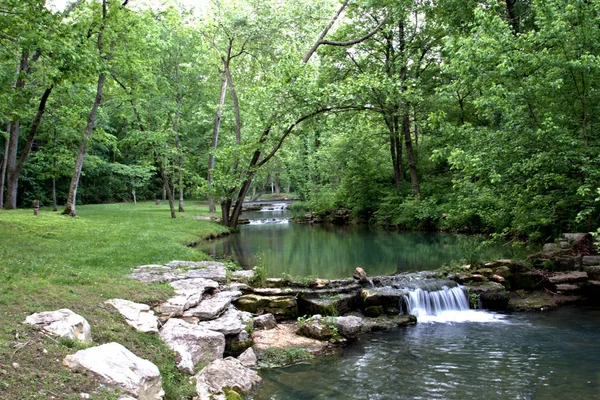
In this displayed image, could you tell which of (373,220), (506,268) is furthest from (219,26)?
(506,268)

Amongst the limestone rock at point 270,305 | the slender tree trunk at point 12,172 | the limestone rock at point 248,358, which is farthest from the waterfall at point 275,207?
the limestone rock at point 248,358

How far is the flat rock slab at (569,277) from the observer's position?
11.7m

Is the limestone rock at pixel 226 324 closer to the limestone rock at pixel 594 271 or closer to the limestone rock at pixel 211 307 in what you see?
the limestone rock at pixel 211 307

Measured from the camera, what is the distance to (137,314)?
6.73 meters

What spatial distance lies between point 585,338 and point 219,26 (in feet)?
73.9

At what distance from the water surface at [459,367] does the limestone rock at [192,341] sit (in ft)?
3.02

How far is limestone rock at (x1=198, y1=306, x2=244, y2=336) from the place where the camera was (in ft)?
24.9

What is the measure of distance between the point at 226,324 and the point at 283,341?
1.29 m

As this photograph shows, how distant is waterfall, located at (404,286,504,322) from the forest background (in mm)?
2766

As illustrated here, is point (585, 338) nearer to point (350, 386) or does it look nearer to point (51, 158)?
point (350, 386)

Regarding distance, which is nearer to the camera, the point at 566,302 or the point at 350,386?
the point at 350,386

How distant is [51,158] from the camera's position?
26812mm

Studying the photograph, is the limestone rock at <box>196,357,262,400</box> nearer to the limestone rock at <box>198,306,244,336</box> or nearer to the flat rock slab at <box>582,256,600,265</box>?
the limestone rock at <box>198,306,244,336</box>

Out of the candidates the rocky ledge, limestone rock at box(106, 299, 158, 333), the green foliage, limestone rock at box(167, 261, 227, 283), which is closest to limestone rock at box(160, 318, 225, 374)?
the rocky ledge
